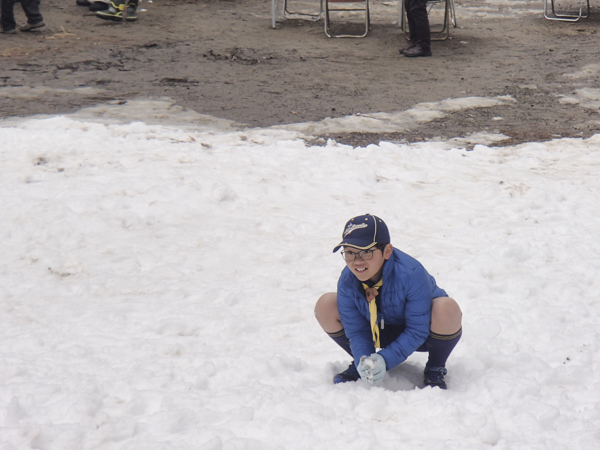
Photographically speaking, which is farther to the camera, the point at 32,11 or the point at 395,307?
the point at 32,11

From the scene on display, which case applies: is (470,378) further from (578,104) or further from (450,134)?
(578,104)

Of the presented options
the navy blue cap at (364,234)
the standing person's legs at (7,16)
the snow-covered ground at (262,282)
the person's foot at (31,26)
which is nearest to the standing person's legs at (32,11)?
the person's foot at (31,26)

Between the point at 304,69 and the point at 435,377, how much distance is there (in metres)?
6.08

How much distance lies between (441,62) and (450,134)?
107 inches

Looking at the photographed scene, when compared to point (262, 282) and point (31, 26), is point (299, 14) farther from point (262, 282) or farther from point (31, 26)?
point (262, 282)

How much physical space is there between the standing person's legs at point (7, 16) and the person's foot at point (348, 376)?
344 inches

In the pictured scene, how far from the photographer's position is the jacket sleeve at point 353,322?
264 cm

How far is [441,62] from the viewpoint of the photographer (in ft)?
27.6

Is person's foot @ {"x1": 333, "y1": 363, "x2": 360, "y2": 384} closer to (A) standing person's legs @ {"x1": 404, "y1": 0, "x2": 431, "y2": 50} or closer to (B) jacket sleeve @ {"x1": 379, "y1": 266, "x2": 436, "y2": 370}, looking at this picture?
(B) jacket sleeve @ {"x1": 379, "y1": 266, "x2": 436, "y2": 370}

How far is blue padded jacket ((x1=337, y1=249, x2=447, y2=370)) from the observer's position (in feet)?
8.37

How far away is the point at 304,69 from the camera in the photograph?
814cm

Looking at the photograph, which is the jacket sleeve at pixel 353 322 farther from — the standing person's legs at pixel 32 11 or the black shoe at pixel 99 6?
the black shoe at pixel 99 6

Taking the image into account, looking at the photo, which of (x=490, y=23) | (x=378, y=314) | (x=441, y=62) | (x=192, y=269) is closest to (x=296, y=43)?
(x=441, y=62)

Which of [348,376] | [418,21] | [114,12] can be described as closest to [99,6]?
[114,12]
